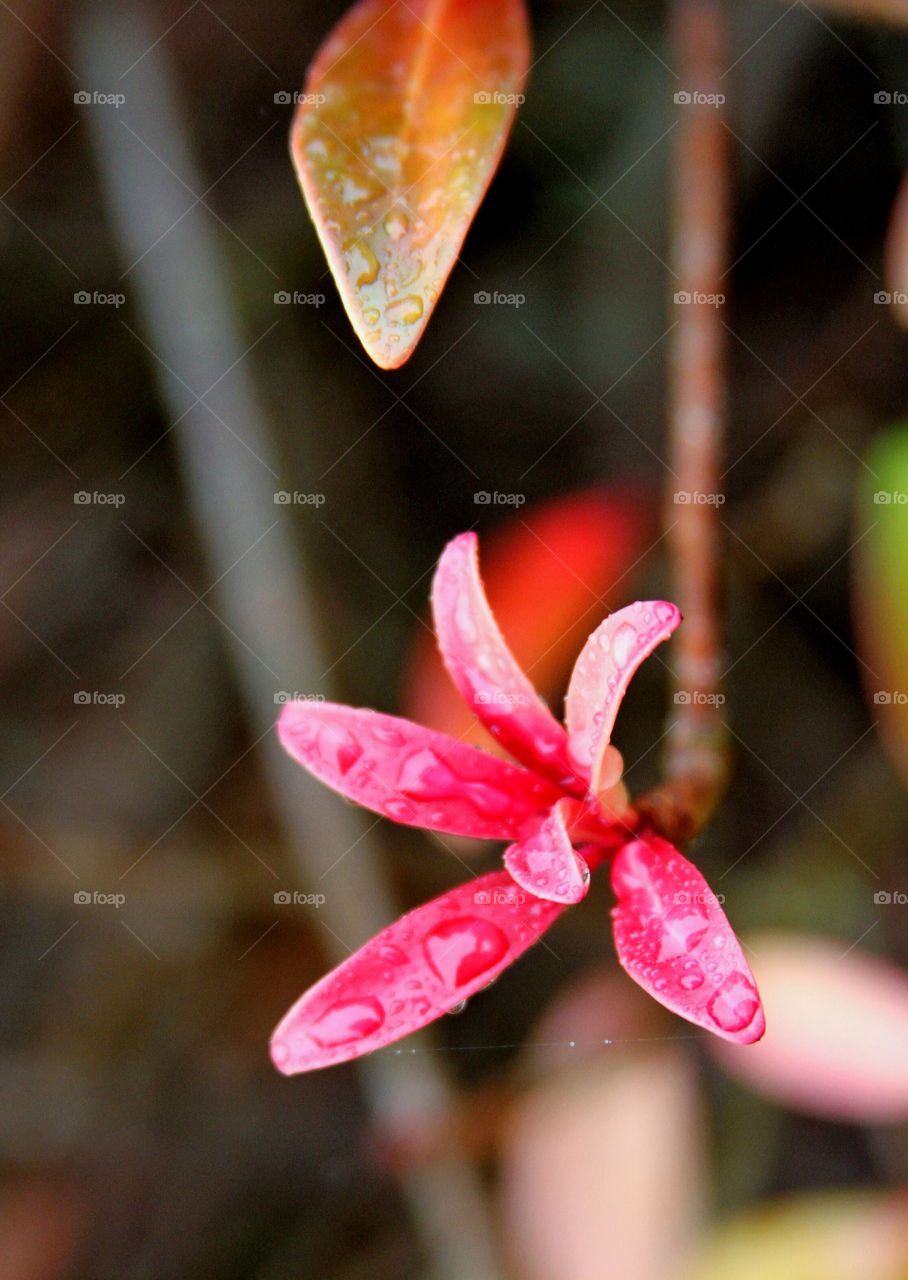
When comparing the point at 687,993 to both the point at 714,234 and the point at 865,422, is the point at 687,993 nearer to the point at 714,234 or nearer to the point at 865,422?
the point at 714,234

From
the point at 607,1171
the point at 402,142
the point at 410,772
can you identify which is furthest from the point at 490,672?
the point at 607,1171

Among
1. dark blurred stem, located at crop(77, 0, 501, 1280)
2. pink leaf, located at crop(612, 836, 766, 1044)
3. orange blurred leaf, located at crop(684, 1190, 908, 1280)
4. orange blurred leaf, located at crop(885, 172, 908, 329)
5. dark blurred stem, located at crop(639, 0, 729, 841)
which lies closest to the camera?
pink leaf, located at crop(612, 836, 766, 1044)

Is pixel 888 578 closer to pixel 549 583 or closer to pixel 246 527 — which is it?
pixel 549 583

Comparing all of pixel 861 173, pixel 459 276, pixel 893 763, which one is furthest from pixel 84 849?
pixel 861 173

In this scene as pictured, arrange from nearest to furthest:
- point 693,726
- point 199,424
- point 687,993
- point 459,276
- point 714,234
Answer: point 687,993, point 693,726, point 714,234, point 459,276, point 199,424

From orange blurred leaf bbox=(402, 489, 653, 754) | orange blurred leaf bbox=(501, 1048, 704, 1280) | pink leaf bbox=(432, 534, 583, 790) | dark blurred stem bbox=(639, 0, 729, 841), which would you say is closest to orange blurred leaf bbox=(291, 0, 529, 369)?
pink leaf bbox=(432, 534, 583, 790)

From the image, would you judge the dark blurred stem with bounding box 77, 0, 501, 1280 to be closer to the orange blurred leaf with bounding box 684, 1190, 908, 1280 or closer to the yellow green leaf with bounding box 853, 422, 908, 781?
the orange blurred leaf with bounding box 684, 1190, 908, 1280
